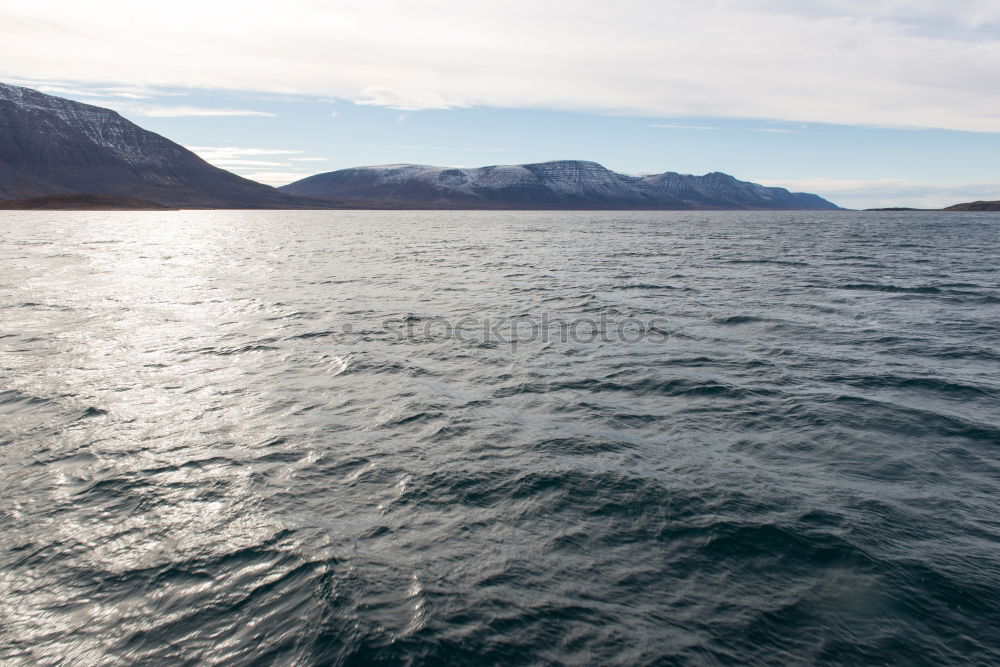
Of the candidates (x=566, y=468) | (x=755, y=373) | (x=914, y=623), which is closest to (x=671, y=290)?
(x=755, y=373)

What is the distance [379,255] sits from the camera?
184 ft

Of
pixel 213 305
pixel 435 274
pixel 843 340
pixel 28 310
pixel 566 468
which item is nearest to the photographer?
pixel 566 468

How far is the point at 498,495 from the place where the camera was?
8.71m

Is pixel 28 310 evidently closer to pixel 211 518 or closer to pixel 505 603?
pixel 211 518

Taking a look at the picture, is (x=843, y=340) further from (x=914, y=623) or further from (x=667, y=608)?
(x=667, y=608)

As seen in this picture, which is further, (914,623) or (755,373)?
(755,373)

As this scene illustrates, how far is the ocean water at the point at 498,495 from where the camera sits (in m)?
5.86

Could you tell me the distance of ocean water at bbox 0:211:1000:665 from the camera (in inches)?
231

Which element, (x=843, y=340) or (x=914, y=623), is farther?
(x=843, y=340)

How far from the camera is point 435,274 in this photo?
1570 inches

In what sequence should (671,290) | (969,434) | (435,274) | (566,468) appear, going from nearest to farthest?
1. (566,468)
2. (969,434)
3. (671,290)
4. (435,274)

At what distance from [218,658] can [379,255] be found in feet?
173

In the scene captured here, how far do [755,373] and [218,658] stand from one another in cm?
1398

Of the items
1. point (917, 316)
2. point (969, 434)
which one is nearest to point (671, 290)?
point (917, 316)
